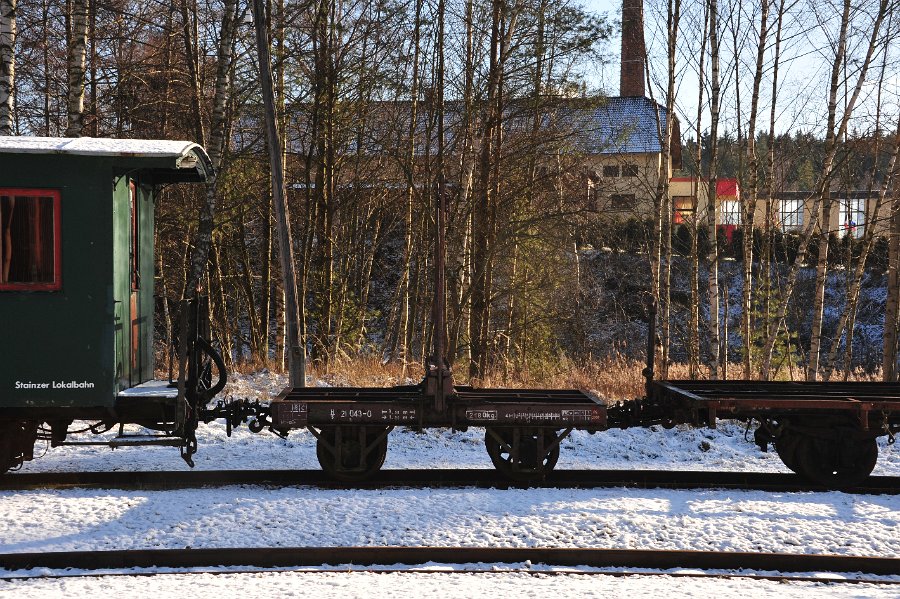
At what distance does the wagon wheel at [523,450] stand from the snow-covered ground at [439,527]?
0.29 m

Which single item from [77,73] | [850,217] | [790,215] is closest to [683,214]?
[790,215]

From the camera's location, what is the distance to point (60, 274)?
23.9 feet

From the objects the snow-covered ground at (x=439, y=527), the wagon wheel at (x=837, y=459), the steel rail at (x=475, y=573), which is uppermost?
the wagon wheel at (x=837, y=459)

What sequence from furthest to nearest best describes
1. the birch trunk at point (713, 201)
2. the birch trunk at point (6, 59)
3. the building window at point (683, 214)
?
1. the building window at point (683, 214)
2. the birch trunk at point (713, 201)
3. the birch trunk at point (6, 59)

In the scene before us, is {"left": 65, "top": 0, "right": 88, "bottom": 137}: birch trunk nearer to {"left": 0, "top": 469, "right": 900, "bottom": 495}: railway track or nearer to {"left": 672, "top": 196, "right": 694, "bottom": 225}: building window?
{"left": 0, "top": 469, "right": 900, "bottom": 495}: railway track

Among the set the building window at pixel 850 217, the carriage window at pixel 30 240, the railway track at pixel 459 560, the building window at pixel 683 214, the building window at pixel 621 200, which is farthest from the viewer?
the building window at pixel 683 214

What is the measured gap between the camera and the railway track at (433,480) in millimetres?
7801

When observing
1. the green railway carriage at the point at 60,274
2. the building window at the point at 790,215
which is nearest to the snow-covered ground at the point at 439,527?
the green railway carriage at the point at 60,274

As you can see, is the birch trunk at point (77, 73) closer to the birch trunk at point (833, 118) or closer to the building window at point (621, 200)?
the building window at point (621, 200)

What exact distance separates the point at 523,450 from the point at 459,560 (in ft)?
7.75

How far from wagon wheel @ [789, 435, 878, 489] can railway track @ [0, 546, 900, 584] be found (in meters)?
2.48

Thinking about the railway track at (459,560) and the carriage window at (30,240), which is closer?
the railway track at (459,560)

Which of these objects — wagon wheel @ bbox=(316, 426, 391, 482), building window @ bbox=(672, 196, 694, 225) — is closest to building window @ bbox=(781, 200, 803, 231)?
building window @ bbox=(672, 196, 694, 225)

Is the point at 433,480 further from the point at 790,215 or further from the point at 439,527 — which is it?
the point at 790,215
